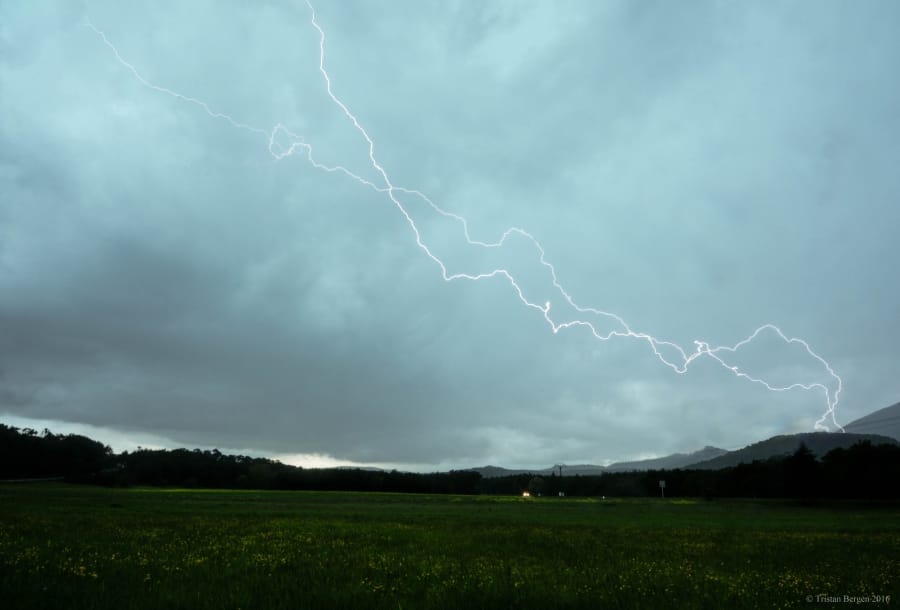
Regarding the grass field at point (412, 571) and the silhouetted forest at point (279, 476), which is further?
the silhouetted forest at point (279, 476)

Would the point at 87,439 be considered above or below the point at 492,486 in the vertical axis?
above

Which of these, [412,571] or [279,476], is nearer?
[412,571]

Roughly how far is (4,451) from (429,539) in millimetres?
172664

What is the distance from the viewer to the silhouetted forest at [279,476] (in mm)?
134125

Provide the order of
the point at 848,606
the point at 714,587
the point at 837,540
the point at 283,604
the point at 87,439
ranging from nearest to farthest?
the point at 283,604 < the point at 848,606 < the point at 714,587 < the point at 837,540 < the point at 87,439

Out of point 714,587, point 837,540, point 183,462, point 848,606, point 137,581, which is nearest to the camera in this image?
point 848,606

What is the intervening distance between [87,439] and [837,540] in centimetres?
21058

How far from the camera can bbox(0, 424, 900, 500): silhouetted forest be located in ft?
440

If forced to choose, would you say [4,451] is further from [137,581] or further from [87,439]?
[137,581]

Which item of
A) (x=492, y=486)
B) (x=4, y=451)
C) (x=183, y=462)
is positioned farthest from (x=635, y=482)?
(x=4, y=451)

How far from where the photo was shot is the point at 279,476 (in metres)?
156

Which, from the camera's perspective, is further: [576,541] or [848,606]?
[576,541]

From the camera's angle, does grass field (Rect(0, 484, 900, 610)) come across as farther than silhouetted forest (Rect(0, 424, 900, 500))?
No

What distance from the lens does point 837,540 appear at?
73.6 feet
